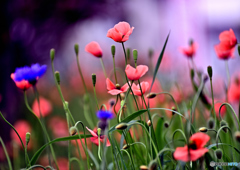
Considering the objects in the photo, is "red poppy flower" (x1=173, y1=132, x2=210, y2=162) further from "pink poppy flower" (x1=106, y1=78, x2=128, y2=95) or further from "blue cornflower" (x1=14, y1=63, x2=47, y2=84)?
"blue cornflower" (x1=14, y1=63, x2=47, y2=84)

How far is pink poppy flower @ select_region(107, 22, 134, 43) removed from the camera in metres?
0.73

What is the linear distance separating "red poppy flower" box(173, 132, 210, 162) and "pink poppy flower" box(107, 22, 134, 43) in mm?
287

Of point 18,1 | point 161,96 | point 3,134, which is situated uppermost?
point 18,1

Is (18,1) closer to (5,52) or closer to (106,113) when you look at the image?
(5,52)

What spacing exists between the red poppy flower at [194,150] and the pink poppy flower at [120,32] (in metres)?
0.29

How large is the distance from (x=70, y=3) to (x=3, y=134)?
0.93 metres

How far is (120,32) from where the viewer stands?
741mm

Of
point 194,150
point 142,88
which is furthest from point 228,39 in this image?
point 194,150

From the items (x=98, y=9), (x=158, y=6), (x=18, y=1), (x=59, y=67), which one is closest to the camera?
(x=18, y=1)

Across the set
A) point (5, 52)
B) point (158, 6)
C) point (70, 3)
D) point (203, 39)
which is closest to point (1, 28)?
point (5, 52)

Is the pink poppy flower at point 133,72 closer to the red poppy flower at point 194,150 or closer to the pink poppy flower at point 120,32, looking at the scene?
the pink poppy flower at point 120,32

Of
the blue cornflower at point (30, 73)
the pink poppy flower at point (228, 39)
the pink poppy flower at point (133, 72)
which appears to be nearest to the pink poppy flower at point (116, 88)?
the pink poppy flower at point (133, 72)

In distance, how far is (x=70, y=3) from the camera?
209cm

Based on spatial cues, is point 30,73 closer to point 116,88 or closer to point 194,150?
point 116,88
